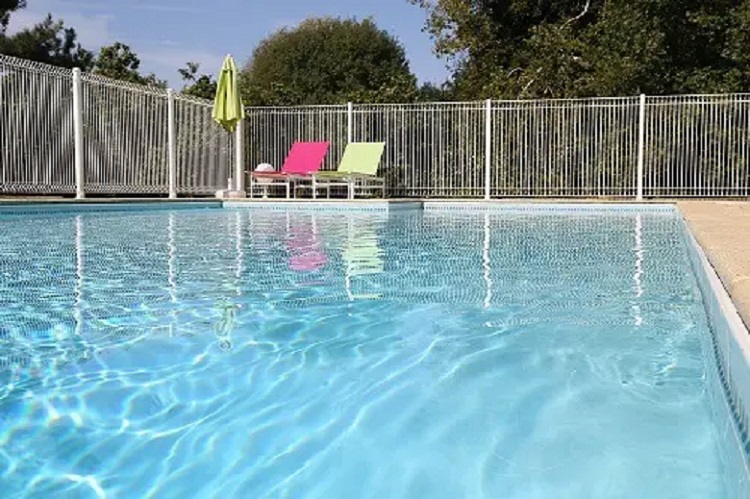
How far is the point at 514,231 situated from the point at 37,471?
753cm

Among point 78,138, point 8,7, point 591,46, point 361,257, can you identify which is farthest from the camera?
point 8,7

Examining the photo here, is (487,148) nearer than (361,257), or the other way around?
(361,257)

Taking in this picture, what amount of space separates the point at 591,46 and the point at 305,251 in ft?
41.7

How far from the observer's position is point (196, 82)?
1911cm

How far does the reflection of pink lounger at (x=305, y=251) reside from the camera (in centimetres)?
538

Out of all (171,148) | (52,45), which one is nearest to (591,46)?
(171,148)

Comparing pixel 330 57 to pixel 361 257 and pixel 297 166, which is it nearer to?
pixel 297 166

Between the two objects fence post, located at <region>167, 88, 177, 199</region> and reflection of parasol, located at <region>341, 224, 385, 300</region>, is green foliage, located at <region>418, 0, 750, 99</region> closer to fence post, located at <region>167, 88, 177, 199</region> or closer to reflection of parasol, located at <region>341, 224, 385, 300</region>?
fence post, located at <region>167, 88, 177, 199</region>

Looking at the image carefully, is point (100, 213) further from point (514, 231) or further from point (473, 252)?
point (473, 252)

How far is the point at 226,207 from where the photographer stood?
14578mm

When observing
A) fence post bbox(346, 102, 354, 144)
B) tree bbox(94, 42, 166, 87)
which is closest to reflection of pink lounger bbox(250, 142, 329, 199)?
fence post bbox(346, 102, 354, 144)

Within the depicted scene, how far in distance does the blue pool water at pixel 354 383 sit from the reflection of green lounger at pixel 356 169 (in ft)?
32.5

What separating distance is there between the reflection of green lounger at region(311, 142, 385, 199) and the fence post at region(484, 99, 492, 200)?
6.73ft

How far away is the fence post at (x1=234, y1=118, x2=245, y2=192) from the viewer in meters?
16.4
